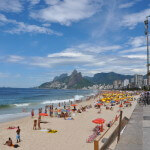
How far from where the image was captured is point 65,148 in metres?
11.3

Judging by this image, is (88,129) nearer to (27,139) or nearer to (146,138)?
(27,139)

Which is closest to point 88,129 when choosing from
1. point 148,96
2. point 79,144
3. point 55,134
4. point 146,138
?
point 55,134

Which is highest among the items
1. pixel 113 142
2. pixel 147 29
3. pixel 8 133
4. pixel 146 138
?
pixel 147 29

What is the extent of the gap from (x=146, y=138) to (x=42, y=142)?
7.06 metres

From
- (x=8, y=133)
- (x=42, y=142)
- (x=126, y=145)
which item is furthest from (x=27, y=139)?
(x=126, y=145)

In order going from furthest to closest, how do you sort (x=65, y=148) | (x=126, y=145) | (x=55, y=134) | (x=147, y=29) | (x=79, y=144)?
(x=147, y=29)
(x=55, y=134)
(x=79, y=144)
(x=65, y=148)
(x=126, y=145)

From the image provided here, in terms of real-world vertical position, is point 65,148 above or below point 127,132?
below

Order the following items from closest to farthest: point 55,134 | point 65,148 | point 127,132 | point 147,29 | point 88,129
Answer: point 127,132
point 65,148
point 55,134
point 88,129
point 147,29

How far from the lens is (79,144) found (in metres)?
12.0

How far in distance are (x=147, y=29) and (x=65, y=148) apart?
26599 mm

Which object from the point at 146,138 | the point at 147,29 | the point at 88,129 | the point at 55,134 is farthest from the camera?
the point at 147,29

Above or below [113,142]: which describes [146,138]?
above

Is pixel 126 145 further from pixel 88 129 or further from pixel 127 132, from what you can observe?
pixel 88 129

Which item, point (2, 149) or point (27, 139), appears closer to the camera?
point (2, 149)
